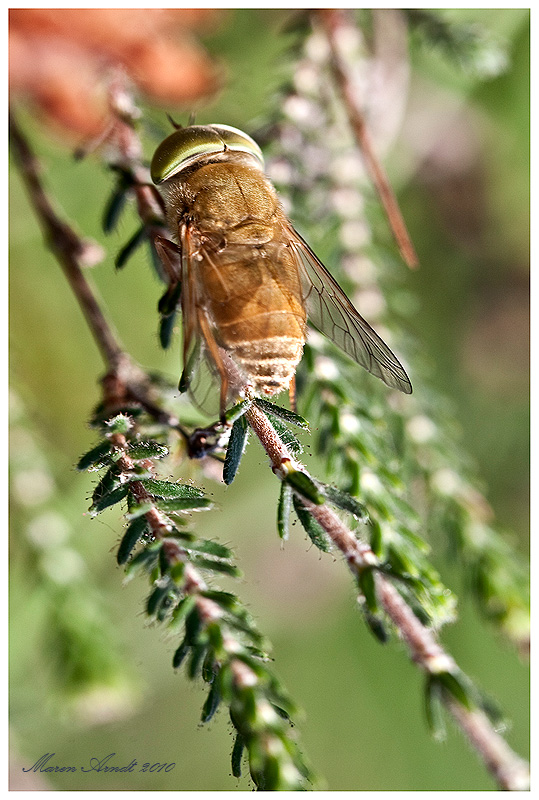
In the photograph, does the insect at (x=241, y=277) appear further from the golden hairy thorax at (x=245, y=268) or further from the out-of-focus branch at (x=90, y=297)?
the out-of-focus branch at (x=90, y=297)

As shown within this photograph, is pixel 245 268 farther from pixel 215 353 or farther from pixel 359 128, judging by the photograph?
pixel 359 128

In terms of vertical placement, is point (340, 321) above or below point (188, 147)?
below

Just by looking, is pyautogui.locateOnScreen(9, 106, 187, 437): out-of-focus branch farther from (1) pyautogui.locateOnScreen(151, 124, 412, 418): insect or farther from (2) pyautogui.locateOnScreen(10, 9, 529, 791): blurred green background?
(2) pyautogui.locateOnScreen(10, 9, 529, 791): blurred green background

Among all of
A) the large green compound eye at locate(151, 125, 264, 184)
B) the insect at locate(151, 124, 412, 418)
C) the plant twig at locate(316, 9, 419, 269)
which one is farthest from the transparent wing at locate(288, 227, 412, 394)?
the plant twig at locate(316, 9, 419, 269)

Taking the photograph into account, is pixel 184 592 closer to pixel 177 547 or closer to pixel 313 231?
pixel 177 547
